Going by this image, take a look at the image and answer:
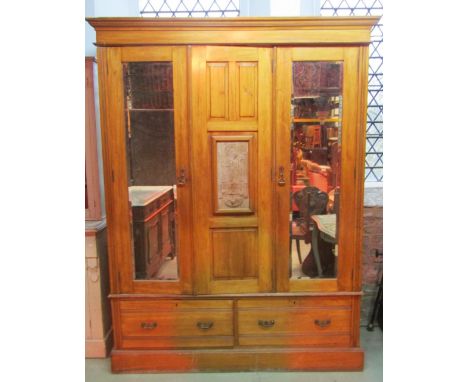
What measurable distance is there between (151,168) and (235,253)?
2.32 feet

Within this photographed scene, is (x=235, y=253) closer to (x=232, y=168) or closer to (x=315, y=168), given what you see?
(x=232, y=168)

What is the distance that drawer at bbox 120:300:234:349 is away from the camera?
7.24 feet

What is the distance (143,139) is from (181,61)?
0.49 meters

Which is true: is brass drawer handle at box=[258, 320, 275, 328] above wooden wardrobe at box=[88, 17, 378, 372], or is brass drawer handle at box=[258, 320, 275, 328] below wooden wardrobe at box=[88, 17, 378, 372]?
below

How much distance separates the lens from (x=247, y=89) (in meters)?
2.03

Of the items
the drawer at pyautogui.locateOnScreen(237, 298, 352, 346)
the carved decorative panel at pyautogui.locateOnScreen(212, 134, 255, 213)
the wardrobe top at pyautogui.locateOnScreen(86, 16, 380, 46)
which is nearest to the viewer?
the wardrobe top at pyautogui.locateOnScreen(86, 16, 380, 46)

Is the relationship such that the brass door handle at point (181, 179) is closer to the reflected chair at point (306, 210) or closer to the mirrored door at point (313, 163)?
the mirrored door at point (313, 163)

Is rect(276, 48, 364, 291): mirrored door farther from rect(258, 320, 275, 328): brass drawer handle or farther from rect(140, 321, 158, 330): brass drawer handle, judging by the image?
rect(140, 321, 158, 330): brass drawer handle

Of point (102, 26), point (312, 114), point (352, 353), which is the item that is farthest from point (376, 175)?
point (102, 26)

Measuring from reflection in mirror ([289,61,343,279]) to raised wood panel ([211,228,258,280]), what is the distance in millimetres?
234

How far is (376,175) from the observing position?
3.00m

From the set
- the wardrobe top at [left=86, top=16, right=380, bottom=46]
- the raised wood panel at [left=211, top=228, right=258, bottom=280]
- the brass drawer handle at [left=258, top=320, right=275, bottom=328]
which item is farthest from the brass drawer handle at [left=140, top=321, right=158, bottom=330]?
the wardrobe top at [left=86, top=16, right=380, bottom=46]

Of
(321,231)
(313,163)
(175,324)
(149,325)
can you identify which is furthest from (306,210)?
(149,325)

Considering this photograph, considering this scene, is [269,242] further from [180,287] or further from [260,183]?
[180,287]
